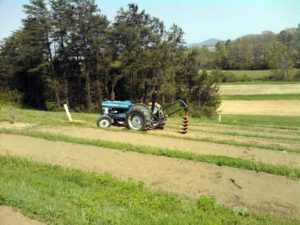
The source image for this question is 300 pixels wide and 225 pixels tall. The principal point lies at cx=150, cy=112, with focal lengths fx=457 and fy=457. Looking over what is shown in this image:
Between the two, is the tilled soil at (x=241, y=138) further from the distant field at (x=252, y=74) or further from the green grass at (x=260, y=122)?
the distant field at (x=252, y=74)

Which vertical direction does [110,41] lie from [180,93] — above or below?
above

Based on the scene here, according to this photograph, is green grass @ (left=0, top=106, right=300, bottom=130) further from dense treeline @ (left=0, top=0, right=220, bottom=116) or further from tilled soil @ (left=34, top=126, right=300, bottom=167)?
dense treeline @ (left=0, top=0, right=220, bottom=116)

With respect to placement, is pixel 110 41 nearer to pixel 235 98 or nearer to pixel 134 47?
pixel 134 47

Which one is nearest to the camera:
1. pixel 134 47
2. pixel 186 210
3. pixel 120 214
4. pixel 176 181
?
pixel 120 214

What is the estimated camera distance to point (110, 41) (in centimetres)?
3538

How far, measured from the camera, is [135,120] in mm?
16312

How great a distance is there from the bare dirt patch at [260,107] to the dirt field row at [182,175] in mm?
32901

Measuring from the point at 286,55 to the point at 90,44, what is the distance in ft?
90.5

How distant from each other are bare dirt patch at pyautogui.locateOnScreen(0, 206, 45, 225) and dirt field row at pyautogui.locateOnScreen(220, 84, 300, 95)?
55892 millimetres

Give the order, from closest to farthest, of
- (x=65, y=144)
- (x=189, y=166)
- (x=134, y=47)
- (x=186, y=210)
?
(x=186, y=210)
(x=189, y=166)
(x=65, y=144)
(x=134, y=47)

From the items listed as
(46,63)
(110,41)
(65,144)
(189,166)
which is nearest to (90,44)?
(110,41)

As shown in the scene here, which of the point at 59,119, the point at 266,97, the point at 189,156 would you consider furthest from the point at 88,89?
the point at 266,97

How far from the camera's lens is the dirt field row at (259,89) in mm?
61494

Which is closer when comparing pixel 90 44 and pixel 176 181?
pixel 176 181
